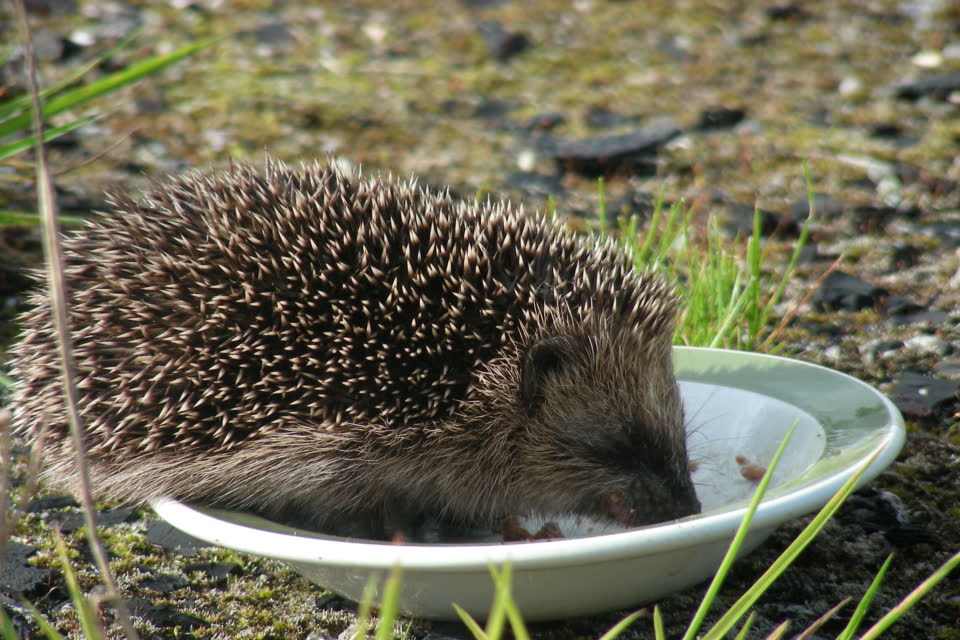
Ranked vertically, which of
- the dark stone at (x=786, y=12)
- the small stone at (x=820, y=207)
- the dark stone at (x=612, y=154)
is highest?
the dark stone at (x=786, y=12)

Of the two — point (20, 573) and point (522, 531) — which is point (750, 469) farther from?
point (20, 573)

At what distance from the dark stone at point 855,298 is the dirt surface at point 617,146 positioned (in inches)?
0.5

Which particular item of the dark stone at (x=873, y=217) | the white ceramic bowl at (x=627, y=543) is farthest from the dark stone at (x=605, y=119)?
the white ceramic bowl at (x=627, y=543)

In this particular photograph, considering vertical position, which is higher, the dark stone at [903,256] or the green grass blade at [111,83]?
the green grass blade at [111,83]

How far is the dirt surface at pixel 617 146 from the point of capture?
2480 mm

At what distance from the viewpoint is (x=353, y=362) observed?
2.46 metres

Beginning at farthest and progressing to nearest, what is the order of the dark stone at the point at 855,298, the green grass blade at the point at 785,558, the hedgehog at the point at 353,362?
the dark stone at the point at 855,298 < the hedgehog at the point at 353,362 < the green grass blade at the point at 785,558

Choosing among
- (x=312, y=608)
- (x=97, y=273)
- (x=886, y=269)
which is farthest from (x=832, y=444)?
(x=886, y=269)

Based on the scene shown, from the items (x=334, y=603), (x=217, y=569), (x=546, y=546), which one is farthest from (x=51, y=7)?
(x=546, y=546)

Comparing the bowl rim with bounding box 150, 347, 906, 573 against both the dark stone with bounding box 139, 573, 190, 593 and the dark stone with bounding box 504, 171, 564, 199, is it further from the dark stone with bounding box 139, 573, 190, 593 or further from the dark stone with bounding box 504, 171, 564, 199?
the dark stone with bounding box 504, 171, 564, 199

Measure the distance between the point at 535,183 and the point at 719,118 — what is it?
142cm

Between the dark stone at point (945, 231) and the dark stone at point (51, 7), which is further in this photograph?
the dark stone at point (51, 7)

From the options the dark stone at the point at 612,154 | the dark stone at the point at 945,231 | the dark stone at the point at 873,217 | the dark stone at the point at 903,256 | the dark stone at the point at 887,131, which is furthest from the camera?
the dark stone at the point at 887,131

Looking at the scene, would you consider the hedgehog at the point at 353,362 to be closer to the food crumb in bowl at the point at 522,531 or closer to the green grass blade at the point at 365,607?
the food crumb in bowl at the point at 522,531
